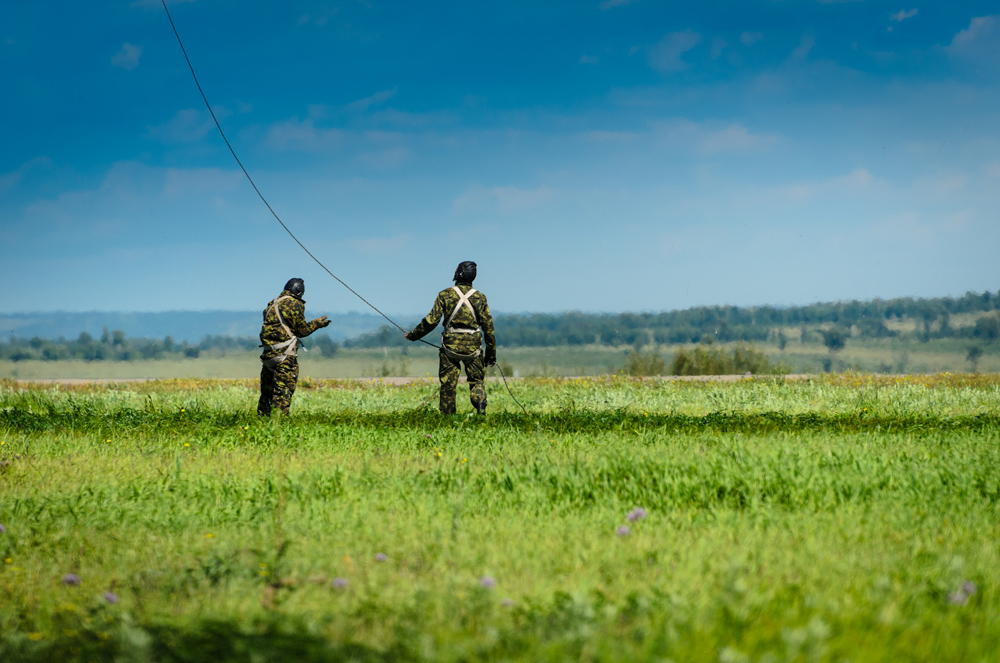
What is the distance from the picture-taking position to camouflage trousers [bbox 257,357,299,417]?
11.9 metres

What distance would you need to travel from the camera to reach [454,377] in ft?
39.8

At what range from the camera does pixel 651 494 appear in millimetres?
6461

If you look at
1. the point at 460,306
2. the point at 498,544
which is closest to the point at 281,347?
the point at 460,306

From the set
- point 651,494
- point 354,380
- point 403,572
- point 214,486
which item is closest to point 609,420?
point 651,494

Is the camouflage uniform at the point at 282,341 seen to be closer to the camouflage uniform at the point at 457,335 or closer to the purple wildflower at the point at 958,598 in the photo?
the camouflage uniform at the point at 457,335

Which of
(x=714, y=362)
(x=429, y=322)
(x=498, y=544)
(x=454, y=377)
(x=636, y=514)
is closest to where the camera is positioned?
(x=498, y=544)

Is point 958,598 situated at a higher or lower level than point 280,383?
lower

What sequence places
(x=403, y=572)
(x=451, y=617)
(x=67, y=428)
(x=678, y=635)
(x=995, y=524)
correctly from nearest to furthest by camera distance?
1. (x=678, y=635)
2. (x=451, y=617)
3. (x=403, y=572)
4. (x=995, y=524)
5. (x=67, y=428)

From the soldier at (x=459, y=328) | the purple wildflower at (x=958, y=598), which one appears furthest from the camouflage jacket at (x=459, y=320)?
the purple wildflower at (x=958, y=598)

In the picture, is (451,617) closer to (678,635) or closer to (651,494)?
(678,635)

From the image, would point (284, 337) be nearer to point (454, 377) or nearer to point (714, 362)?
point (454, 377)

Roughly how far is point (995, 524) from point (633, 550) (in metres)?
2.72

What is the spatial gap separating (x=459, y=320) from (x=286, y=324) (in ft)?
8.38

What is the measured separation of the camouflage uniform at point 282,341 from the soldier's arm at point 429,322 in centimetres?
139
